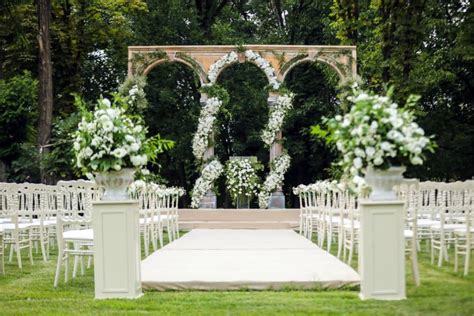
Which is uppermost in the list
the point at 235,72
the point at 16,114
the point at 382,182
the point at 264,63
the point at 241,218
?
the point at 235,72

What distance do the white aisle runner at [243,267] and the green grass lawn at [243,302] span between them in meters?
0.15

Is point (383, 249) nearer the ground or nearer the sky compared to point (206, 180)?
nearer the ground

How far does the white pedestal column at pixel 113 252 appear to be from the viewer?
6059 millimetres

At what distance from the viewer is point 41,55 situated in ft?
52.6

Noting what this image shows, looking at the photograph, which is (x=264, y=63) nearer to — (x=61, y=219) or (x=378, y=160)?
(x=61, y=219)

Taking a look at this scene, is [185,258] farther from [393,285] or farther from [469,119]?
[469,119]

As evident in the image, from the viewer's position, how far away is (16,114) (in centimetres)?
1703

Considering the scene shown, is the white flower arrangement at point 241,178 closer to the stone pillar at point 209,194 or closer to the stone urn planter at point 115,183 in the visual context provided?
the stone pillar at point 209,194

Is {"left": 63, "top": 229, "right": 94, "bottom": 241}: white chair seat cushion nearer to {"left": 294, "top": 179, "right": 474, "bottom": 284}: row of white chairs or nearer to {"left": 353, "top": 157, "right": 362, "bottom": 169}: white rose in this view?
{"left": 294, "top": 179, "right": 474, "bottom": 284}: row of white chairs

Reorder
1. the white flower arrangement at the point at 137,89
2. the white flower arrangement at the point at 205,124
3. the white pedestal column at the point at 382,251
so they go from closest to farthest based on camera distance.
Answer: the white pedestal column at the point at 382,251 < the white flower arrangement at the point at 137,89 < the white flower arrangement at the point at 205,124

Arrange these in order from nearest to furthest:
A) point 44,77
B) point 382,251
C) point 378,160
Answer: point 378,160
point 382,251
point 44,77

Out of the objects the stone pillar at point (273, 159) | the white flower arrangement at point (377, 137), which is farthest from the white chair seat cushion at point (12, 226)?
the stone pillar at point (273, 159)

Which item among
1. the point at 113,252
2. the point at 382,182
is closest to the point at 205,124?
the point at 113,252

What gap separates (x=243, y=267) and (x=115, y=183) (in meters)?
1.92
